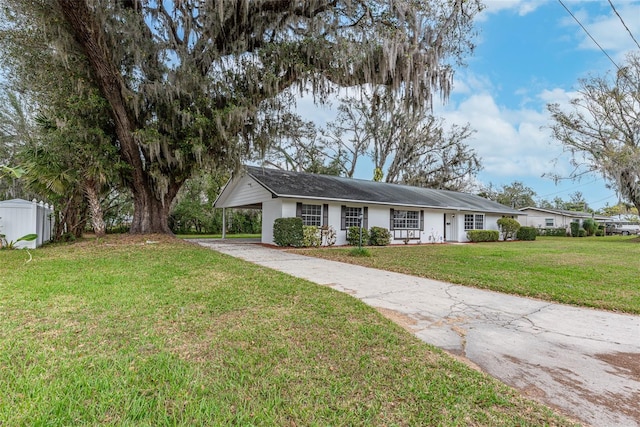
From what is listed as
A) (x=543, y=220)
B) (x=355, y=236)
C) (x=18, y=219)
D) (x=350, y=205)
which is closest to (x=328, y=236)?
(x=355, y=236)

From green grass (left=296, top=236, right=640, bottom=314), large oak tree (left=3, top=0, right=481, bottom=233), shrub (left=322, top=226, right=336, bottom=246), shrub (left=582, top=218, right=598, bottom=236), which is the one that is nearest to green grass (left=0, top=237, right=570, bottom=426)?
green grass (left=296, top=236, right=640, bottom=314)

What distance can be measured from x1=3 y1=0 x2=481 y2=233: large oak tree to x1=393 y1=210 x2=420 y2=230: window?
702cm

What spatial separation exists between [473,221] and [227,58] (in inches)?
658

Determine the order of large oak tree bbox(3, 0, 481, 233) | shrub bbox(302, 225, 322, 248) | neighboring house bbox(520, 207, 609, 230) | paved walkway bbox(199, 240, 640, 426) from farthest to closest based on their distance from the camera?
neighboring house bbox(520, 207, 609, 230), shrub bbox(302, 225, 322, 248), large oak tree bbox(3, 0, 481, 233), paved walkway bbox(199, 240, 640, 426)

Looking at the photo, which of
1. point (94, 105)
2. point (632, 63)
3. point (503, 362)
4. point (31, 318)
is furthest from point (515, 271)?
point (632, 63)

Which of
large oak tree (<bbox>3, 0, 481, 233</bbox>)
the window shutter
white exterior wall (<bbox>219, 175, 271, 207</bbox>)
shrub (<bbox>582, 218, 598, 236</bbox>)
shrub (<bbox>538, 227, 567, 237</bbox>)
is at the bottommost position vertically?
shrub (<bbox>538, 227, 567, 237</bbox>)

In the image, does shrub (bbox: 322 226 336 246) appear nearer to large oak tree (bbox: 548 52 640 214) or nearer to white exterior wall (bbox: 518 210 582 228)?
large oak tree (bbox: 548 52 640 214)

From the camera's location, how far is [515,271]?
746 centimetres

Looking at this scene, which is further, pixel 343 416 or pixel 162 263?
pixel 162 263

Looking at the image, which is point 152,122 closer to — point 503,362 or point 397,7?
point 397,7

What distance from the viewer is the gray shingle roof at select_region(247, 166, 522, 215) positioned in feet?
44.4

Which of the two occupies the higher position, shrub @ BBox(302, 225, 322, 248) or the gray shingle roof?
the gray shingle roof

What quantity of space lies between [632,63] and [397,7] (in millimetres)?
21365

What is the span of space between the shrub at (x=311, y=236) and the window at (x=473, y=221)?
36.0 ft
